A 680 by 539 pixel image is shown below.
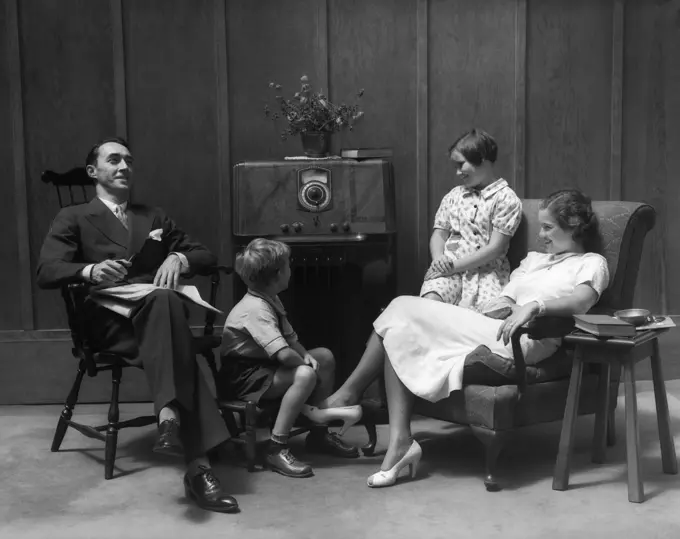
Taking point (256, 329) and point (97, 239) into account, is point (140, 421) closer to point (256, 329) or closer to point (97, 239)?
point (256, 329)

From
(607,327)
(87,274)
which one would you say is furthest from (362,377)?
(87,274)

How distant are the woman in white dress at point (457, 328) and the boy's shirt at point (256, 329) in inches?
12.3

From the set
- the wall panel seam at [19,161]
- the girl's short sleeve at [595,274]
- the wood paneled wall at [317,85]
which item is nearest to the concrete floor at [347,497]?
the girl's short sleeve at [595,274]

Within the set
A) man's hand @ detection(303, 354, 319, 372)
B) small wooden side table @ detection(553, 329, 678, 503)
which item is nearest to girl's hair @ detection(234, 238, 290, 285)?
man's hand @ detection(303, 354, 319, 372)

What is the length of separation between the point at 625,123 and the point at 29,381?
3140 millimetres

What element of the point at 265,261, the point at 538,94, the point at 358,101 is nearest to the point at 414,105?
the point at 358,101

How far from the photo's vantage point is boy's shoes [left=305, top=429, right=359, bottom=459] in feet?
10.8

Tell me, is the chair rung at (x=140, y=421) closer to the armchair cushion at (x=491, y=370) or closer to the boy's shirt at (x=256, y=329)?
the boy's shirt at (x=256, y=329)

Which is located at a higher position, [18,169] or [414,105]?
[414,105]

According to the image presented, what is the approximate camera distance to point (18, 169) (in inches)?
160

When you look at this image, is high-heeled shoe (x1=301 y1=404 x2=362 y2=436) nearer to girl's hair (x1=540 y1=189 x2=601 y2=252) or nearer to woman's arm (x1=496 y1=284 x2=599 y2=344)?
woman's arm (x1=496 y1=284 x2=599 y2=344)

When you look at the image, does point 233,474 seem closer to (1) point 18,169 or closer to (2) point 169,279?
(2) point 169,279

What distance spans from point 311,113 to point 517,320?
1.46m

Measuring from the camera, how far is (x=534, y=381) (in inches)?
116
